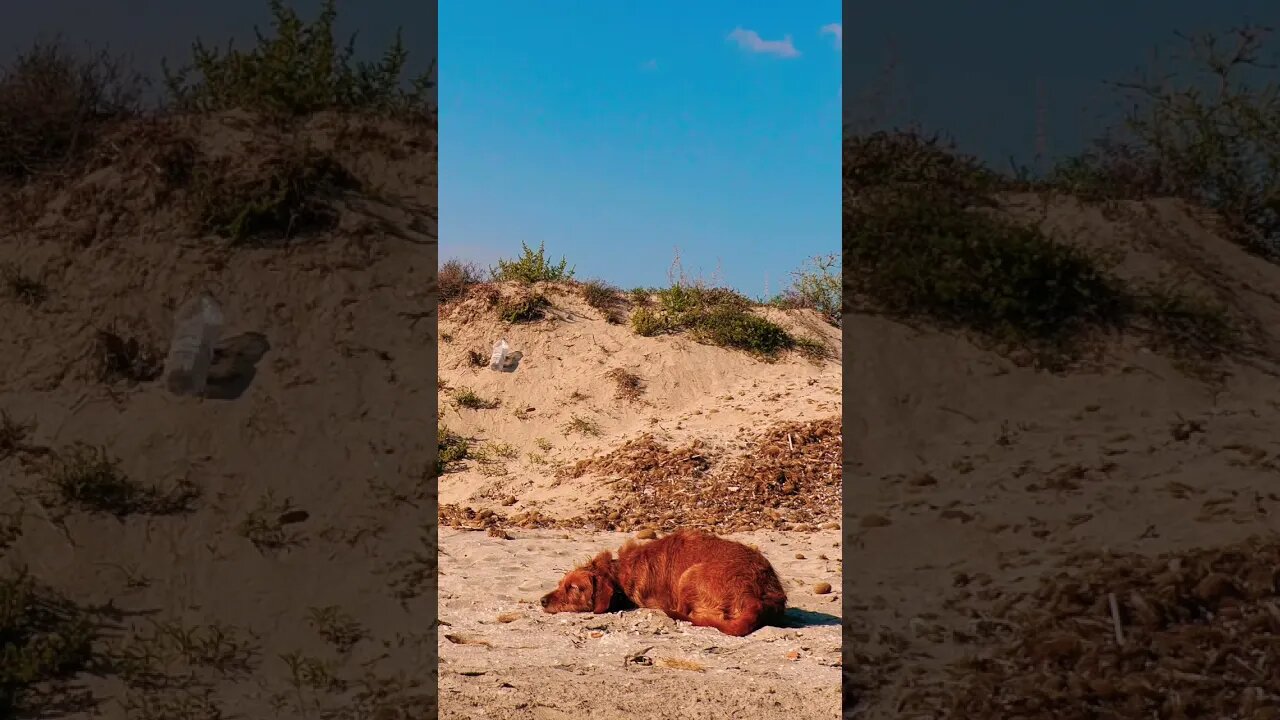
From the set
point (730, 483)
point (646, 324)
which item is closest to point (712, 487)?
point (730, 483)

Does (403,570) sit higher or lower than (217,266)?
lower

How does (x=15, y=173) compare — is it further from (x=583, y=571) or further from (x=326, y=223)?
(x=583, y=571)

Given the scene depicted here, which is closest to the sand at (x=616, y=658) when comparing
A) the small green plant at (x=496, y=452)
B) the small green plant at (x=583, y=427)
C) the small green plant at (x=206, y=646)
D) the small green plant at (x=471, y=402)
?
the small green plant at (x=206, y=646)

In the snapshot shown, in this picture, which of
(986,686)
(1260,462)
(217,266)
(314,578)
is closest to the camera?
(986,686)

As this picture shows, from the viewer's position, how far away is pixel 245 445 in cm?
662

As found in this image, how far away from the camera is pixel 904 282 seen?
344 inches

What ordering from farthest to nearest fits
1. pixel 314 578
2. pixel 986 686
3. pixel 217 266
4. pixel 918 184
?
1. pixel 918 184
2. pixel 217 266
3. pixel 314 578
4. pixel 986 686

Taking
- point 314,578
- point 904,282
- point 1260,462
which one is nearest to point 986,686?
point 1260,462

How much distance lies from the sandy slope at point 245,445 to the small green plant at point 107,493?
0.21 ft

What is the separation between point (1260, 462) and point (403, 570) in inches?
203

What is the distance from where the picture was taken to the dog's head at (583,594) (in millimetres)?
5957

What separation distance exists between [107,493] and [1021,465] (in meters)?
5.69

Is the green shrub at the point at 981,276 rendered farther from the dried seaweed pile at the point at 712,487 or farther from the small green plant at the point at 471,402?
the small green plant at the point at 471,402

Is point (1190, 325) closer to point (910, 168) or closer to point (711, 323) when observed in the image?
point (910, 168)
